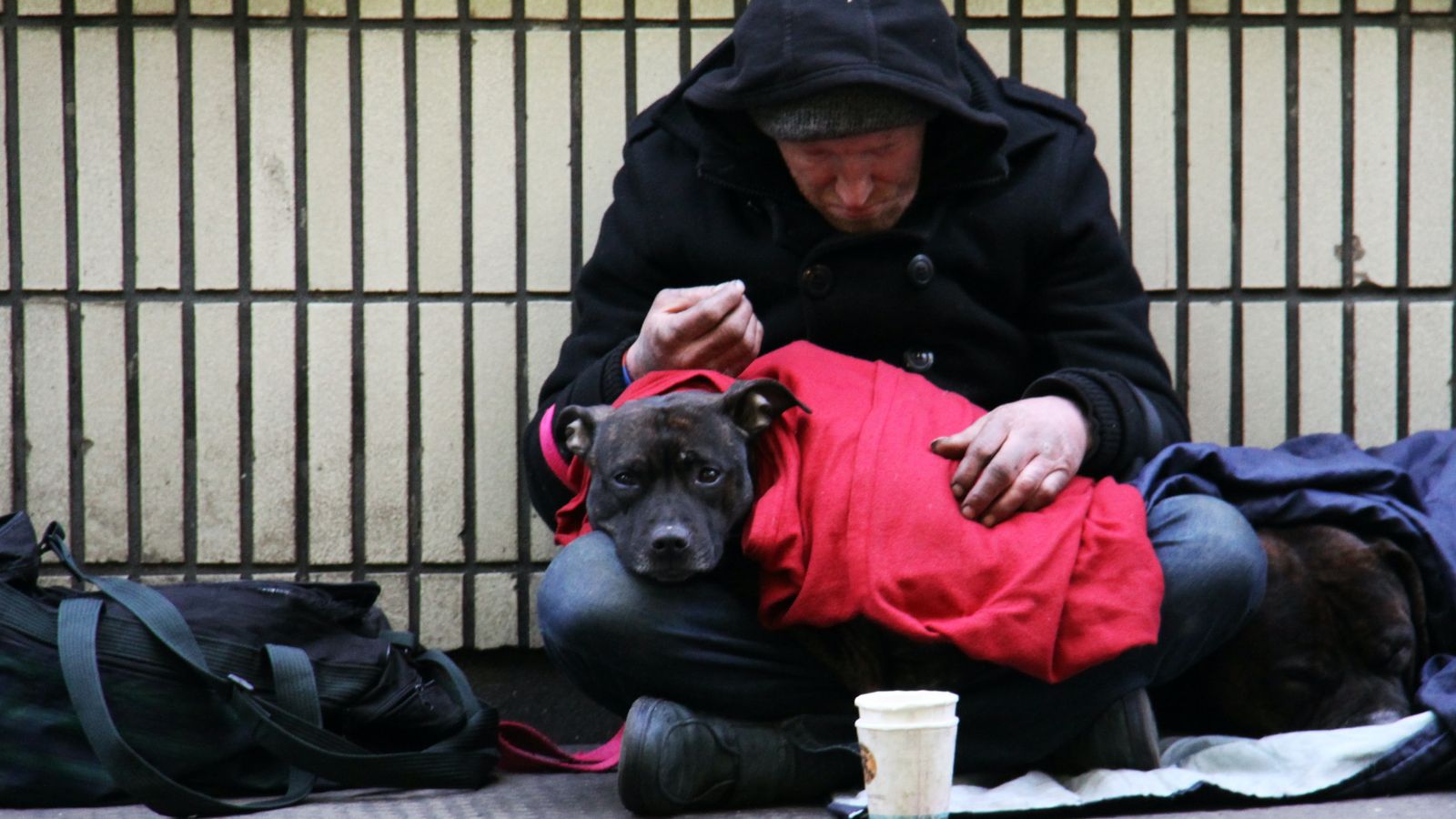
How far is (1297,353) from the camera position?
3.17 m

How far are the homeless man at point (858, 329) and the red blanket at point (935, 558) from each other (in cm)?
5

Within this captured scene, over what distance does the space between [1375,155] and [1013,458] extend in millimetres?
1307

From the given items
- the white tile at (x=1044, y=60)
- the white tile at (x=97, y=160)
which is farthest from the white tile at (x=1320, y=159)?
the white tile at (x=97, y=160)

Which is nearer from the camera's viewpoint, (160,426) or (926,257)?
(926,257)

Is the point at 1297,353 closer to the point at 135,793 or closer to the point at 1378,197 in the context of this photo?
the point at 1378,197

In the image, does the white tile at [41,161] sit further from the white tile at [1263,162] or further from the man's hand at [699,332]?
the white tile at [1263,162]

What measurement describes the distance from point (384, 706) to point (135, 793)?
16.5 inches

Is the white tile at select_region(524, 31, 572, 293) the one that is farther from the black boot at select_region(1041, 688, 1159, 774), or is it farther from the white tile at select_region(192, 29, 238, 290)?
the black boot at select_region(1041, 688, 1159, 774)

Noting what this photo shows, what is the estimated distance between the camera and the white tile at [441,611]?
317 cm

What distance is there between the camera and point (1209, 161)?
3.14 m

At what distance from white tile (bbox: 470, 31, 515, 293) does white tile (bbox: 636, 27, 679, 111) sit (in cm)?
25

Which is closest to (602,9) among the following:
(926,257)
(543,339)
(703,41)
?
(703,41)

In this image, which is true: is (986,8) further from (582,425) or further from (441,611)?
(441,611)

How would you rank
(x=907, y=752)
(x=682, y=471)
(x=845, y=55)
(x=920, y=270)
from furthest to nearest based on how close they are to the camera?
(x=920, y=270), (x=845, y=55), (x=682, y=471), (x=907, y=752)
